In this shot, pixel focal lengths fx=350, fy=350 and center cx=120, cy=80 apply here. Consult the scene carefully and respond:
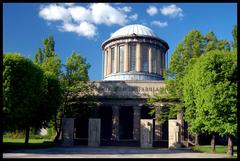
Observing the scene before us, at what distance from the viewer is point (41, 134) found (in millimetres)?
67812

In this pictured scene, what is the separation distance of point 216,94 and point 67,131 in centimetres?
2075

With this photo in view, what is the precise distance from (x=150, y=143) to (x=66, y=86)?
44.4ft

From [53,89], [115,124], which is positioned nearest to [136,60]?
[115,124]

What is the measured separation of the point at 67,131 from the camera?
148 ft

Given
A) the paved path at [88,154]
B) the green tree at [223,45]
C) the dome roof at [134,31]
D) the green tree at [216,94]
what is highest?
the dome roof at [134,31]

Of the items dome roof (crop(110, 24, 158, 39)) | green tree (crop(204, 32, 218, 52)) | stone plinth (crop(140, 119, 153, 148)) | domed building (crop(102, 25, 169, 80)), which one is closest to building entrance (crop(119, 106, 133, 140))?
domed building (crop(102, 25, 169, 80))

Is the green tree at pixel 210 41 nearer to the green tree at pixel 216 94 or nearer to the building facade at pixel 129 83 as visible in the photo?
the green tree at pixel 216 94

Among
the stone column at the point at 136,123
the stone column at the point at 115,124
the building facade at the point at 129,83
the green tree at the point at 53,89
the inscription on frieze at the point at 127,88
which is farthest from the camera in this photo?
the inscription on frieze at the point at 127,88

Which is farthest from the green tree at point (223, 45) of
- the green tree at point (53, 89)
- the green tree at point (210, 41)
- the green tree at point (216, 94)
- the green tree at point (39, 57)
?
the green tree at point (39, 57)

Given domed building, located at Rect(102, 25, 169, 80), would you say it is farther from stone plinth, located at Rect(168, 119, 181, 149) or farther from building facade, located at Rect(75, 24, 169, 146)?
stone plinth, located at Rect(168, 119, 181, 149)

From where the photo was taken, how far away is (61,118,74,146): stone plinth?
44.9 meters

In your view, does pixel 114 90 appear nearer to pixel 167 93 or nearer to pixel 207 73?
pixel 167 93

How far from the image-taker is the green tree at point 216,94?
31453mm

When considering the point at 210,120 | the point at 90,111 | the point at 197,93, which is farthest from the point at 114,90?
the point at 210,120
